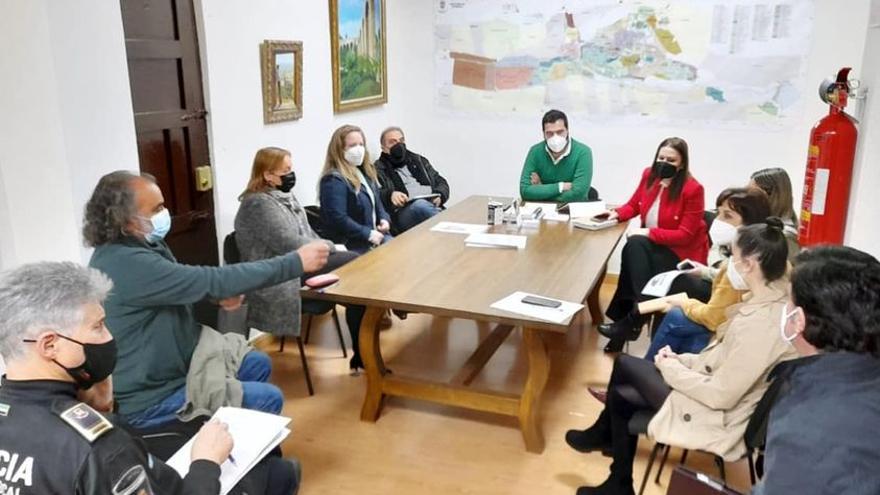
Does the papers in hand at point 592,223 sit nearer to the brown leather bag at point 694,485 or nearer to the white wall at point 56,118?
the brown leather bag at point 694,485

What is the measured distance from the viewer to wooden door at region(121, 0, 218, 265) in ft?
10.2

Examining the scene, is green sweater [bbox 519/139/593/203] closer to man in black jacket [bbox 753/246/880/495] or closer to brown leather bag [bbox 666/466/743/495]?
brown leather bag [bbox 666/466/743/495]

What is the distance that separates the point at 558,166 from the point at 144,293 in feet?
10.2

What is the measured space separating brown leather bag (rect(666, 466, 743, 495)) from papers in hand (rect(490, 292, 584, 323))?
817 mm

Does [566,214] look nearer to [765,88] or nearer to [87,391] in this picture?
[765,88]

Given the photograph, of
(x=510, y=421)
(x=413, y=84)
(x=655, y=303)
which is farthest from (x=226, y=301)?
(x=413, y=84)

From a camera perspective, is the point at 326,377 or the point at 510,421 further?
the point at 326,377

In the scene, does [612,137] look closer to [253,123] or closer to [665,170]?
[665,170]

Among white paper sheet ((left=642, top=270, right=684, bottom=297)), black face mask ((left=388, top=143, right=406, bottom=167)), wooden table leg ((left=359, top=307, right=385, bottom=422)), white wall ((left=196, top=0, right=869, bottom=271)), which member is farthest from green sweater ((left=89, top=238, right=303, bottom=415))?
black face mask ((left=388, top=143, right=406, bottom=167))

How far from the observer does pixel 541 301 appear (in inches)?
106

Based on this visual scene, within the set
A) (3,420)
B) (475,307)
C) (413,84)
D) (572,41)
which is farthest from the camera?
(413,84)

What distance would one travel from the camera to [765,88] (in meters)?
4.61

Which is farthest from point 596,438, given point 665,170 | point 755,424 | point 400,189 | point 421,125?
point 421,125

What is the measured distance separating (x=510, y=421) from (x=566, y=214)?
1.51 metres
